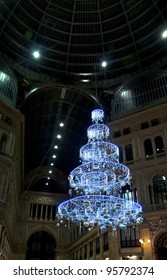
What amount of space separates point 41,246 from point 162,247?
2724 cm

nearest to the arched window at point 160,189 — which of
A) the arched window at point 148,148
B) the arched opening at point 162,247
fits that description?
the arched window at point 148,148

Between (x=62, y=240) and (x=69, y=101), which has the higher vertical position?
(x=69, y=101)

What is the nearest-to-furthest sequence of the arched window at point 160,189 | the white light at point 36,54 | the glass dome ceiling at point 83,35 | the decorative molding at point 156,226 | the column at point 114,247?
the decorative molding at point 156,226 < the column at point 114,247 < the arched window at point 160,189 < the glass dome ceiling at point 83,35 < the white light at point 36,54

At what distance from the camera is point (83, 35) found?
89.5 ft

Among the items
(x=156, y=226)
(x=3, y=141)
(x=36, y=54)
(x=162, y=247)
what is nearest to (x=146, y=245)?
(x=162, y=247)

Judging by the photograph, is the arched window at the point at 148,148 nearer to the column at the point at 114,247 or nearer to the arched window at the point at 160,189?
the arched window at the point at 160,189

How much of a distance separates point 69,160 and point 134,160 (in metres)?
19.4

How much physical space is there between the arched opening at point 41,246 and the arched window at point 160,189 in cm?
2593

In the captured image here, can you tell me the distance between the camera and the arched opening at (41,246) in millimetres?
40281

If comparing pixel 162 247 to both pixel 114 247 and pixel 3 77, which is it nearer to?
pixel 114 247

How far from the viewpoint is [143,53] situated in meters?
26.8

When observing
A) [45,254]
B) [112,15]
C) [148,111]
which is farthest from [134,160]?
[45,254]
